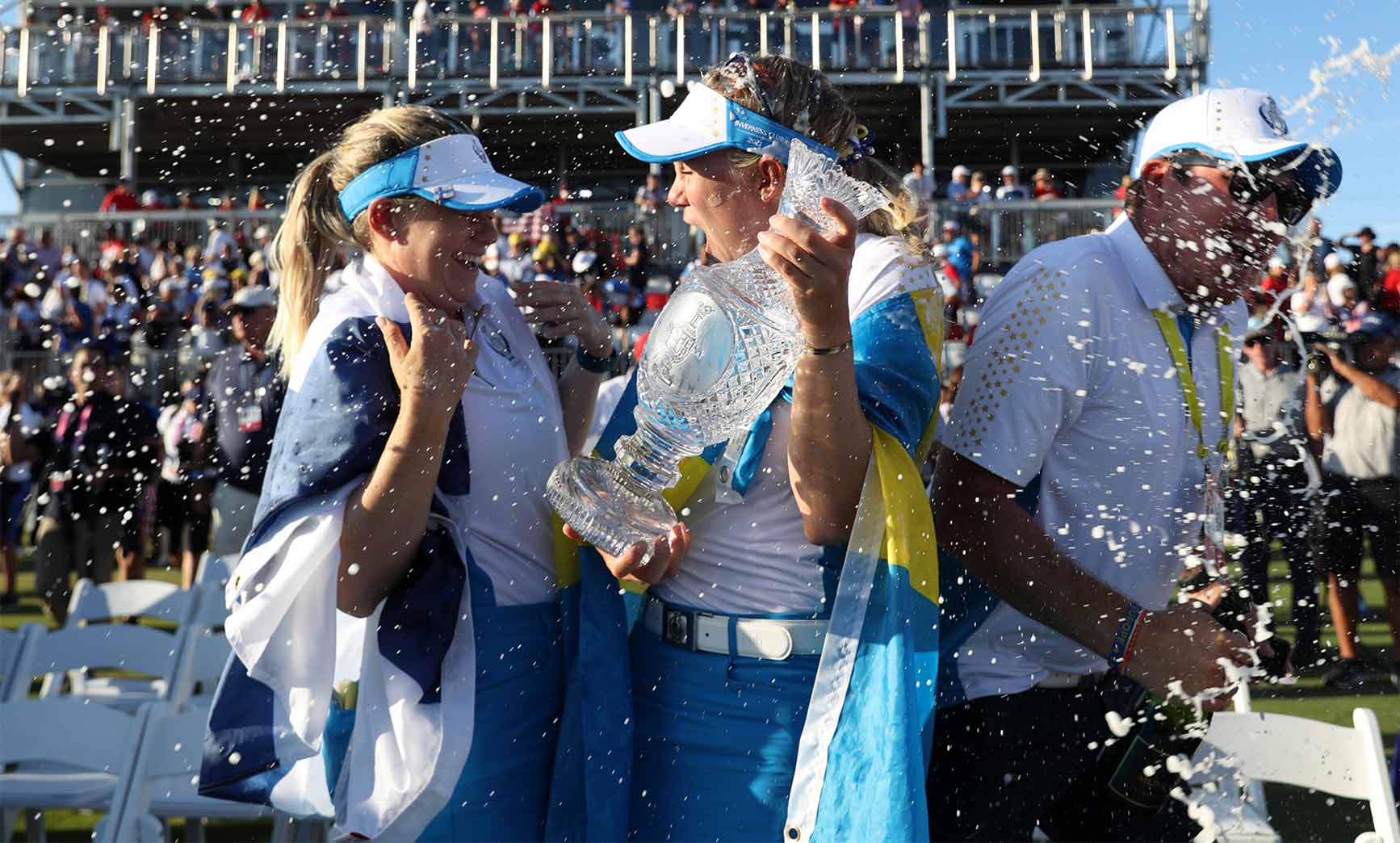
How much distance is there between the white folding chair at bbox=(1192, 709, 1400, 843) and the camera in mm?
2936

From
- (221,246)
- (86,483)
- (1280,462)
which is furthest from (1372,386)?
(221,246)

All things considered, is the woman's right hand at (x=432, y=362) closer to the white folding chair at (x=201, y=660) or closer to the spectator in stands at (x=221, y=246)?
the white folding chair at (x=201, y=660)

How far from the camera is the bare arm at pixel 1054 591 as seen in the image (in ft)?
6.43

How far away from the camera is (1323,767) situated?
2.97 m

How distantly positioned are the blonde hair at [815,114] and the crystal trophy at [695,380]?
9 centimetres

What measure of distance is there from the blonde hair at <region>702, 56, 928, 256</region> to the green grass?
8.78ft

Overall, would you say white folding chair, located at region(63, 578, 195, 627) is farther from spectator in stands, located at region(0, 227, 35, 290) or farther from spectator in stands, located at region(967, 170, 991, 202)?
spectator in stands, located at region(0, 227, 35, 290)

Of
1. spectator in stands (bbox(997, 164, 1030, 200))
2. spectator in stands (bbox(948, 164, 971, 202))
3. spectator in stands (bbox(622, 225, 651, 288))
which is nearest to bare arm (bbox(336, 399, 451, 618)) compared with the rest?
spectator in stands (bbox(622, 225, 651, 288))

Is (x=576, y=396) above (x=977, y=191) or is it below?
below

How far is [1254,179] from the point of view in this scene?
2078mm

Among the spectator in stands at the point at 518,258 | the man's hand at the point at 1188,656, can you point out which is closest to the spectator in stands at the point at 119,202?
the spectator in stands at the point at 518,258

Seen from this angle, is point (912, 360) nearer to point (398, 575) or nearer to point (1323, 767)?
point (398, 575)

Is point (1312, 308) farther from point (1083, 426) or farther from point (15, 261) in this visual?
point (15, 261)

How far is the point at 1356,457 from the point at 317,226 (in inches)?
239
